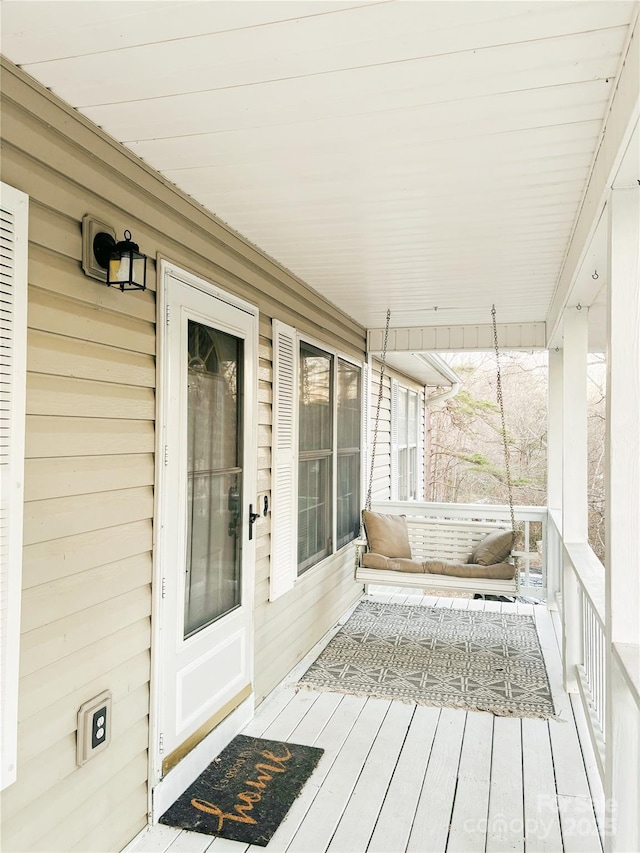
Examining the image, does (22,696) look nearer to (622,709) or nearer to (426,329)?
(622,709)

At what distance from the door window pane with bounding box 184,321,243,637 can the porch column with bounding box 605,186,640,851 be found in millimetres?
1658

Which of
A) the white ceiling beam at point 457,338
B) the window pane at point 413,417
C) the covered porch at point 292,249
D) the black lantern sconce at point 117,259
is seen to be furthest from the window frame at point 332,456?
the window pane at point 413,417

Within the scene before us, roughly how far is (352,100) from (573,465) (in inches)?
105

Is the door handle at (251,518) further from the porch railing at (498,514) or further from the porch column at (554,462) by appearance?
the porch column at (554,462)

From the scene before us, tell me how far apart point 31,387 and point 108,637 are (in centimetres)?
93

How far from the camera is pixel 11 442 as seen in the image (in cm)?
170

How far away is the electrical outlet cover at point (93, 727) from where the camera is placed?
2.00m

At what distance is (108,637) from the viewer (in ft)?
7.07

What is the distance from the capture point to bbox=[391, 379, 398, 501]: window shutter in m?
8.04

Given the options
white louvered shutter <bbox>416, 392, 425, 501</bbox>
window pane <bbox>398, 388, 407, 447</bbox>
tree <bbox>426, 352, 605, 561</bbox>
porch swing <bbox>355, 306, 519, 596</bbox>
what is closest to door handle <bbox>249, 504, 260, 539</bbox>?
porch swing <bbox>355, 306, 519, 596</bbox>

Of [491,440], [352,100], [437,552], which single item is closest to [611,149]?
[352,100]

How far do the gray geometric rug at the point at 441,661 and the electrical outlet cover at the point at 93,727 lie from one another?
1834mm

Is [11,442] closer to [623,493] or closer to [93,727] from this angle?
[93,727]

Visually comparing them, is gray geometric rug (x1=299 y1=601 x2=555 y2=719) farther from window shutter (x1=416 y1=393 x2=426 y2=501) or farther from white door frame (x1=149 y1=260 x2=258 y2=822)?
window shutter (x1=416 y1=393 x2=426 y2=501)
